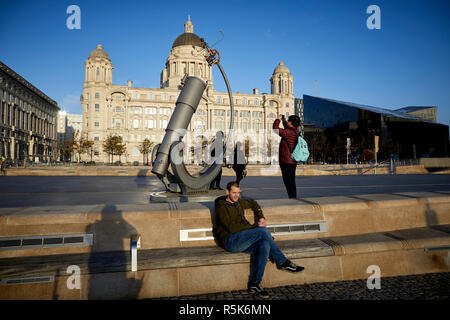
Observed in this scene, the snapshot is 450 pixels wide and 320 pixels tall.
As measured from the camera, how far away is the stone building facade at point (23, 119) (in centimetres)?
5506

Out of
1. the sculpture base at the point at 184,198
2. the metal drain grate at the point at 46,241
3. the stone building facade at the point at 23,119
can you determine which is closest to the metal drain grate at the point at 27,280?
the metal drain grate at the point at 46,241

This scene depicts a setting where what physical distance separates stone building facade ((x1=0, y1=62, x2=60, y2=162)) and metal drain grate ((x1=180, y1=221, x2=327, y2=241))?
163 ft

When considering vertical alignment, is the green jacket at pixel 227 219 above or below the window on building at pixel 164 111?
below

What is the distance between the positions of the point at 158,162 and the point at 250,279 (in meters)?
3.68

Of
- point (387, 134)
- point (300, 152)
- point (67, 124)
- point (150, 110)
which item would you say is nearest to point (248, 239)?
point (300, 152)

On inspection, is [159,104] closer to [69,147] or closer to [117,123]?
[117,123]

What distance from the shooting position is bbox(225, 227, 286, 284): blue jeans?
10.4 feet

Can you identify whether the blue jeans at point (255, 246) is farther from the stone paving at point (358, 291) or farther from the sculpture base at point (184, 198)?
the sculpture base at point (184, 198)

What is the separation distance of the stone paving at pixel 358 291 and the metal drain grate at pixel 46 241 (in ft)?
4.28

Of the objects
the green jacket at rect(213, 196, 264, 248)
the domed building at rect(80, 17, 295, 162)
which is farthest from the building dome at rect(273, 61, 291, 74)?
the green jacket at rect(213, 196, 264, 248)

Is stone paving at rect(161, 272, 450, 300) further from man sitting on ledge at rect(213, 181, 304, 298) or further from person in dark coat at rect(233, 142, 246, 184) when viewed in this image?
person in dark coat at rect(233, 142, 246, 184)

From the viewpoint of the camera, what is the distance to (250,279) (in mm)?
3238

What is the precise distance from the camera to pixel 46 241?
10.5ft
